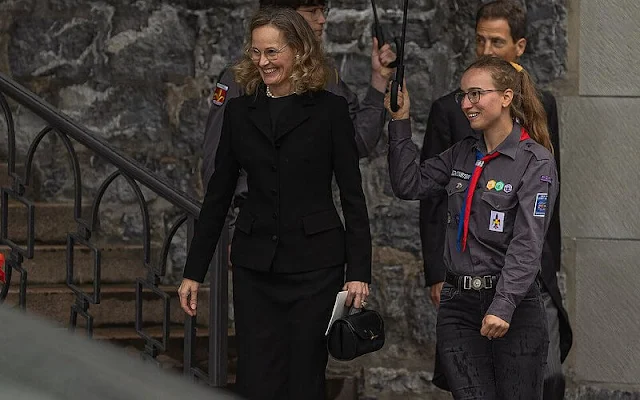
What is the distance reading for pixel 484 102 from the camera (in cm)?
531

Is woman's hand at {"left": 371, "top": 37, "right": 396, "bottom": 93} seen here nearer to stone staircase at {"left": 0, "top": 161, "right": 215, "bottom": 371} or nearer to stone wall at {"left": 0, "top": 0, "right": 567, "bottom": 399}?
stone staircase at {"left": 0, "top": 161, "right": 215, "bottom": 371}

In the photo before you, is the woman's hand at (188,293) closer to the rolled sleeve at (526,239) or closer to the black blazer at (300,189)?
the black blazer at (300,189)

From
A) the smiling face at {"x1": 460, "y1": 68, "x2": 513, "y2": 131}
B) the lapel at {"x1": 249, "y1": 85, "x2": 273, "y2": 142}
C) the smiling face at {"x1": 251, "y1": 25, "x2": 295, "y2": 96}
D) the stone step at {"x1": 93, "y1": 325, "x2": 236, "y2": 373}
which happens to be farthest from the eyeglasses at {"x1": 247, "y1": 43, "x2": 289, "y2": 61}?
the stone step at {"x1": 93, "y1": 325, "x2": 236, "y2": 373}

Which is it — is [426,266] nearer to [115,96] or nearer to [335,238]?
[335,238]

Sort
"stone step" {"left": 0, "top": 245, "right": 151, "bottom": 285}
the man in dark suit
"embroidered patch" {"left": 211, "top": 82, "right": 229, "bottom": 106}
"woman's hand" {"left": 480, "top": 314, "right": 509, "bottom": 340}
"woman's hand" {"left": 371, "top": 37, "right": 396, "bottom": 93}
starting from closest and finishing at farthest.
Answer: "woman's hand" {"left": 480, "top": 314, "right": 509, "bottom": 340}
"woman's hand" {"left": 371, "top": 37, "right": 396, "bottom": 93}
"embroidered patch" {"left": 211, "top": 82, "right": 229, "bottom": 106}
the man in dark suit
"stone step" {"left": 0, "top": 245, "right": 151, "bottom": 285}

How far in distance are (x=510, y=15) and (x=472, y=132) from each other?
1.46 ft

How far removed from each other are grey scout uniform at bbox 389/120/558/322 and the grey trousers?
0.67 meters

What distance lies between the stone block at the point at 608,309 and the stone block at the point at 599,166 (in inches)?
3.1

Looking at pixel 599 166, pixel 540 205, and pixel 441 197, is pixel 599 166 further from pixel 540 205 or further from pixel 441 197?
pixel 540 205

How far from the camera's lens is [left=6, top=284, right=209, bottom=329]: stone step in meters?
7.11

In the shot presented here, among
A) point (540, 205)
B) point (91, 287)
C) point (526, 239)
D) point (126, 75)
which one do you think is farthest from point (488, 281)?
point (126, 75)

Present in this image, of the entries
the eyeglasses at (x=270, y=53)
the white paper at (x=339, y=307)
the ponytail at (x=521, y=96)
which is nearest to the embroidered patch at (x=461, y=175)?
the ponytail at (x=521, y=96)

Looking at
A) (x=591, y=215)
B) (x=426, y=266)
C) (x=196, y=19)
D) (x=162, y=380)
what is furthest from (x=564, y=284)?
(x=162, y=380)

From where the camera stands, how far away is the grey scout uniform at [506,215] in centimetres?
516
